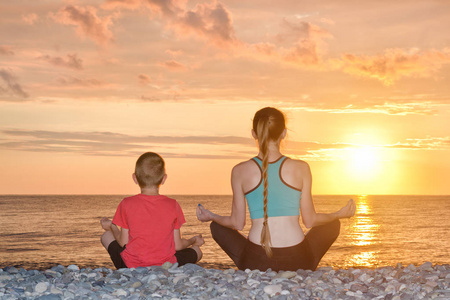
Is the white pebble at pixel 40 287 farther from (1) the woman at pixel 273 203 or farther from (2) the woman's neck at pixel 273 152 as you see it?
(2) the woman's neck at pixel 273 152

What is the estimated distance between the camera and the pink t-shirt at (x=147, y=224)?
6.24m

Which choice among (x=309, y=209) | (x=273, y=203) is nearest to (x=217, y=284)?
(x=273, y=203)

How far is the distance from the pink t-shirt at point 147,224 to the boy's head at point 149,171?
19cm

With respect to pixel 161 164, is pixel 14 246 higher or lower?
lower

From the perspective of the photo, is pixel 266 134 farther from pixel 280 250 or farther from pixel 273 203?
pixel 280 250

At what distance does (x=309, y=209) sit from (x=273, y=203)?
51 centimetres

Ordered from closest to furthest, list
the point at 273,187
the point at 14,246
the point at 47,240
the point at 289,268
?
the point at 273,187
the point at 289,268
the point at 14,246
the point at 47,240

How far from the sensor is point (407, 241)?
921 inches

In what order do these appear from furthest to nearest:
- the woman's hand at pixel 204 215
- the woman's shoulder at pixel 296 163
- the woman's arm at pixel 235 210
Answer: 1. the woman's hand at pixel 204 215
2. the woman's arm at pixel 235 210
3. the woman's shoulder at pixel 296 163

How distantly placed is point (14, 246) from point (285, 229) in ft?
65.0

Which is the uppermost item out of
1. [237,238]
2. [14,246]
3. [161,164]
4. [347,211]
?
[161,164]

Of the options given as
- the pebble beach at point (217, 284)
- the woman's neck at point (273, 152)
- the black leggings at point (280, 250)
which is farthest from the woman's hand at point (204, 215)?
the woman's neck at point (273, 152)

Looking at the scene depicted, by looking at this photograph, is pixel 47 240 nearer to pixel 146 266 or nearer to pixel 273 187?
pixel 146 266

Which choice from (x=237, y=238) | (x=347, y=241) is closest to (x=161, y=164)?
(x=237, y=238)
